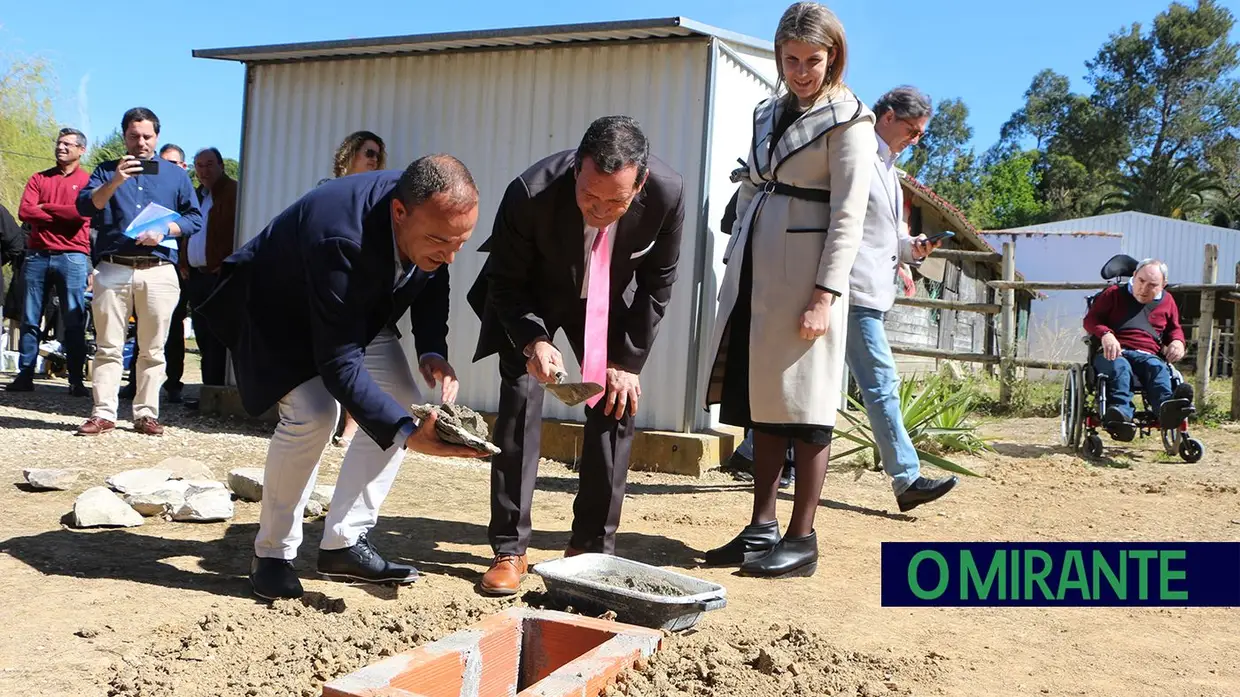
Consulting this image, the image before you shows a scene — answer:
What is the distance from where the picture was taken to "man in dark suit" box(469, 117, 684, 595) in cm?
333

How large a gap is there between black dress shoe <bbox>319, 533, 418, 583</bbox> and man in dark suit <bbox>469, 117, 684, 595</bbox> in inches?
11.0

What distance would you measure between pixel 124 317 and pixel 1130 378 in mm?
6794

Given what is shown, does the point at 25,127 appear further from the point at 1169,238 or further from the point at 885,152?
the point at 1169,238

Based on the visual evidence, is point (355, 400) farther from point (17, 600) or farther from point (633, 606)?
point (17, 600)

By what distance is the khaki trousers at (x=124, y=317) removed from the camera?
20.2ft

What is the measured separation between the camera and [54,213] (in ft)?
25.7

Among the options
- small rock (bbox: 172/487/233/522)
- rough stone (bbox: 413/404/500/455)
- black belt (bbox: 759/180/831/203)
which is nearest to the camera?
rough stone (bbox: 413/404/500/455)

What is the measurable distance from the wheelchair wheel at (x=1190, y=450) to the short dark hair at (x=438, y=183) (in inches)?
250

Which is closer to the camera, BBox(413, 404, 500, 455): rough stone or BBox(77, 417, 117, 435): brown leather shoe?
BBox(413, 404, 500, 455): rough stone

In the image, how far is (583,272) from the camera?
11.3 feet

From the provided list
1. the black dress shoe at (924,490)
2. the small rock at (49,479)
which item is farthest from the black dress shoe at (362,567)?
the black dress shoe at (924,490)

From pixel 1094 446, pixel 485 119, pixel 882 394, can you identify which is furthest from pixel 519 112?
pixel 1094 446

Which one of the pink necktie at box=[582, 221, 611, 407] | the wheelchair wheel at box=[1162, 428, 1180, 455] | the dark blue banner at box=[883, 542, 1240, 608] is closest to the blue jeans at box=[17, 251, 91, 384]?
the pink necktie at box=[582, 221, 611, 407]

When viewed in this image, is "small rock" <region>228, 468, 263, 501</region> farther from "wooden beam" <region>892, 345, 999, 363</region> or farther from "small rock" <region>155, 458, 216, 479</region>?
"wooden beam" <region>892, 345, 999, 363</region>
